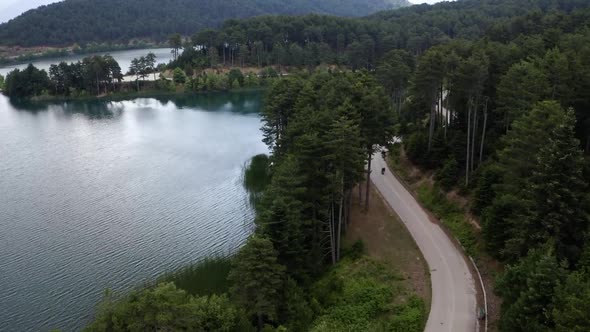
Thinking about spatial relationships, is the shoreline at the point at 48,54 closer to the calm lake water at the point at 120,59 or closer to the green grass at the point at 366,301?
the calm lake water at the point at 120,59

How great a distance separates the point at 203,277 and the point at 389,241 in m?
11.5

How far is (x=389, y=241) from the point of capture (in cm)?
2988

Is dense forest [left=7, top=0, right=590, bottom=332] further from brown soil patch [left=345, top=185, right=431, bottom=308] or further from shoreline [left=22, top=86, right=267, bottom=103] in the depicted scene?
shoreline [left=22, top=86, right=267, bottom=103]

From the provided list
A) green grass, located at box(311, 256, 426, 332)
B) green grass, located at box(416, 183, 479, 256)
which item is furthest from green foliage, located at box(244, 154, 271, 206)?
green grass, located at box(311, 256, 426, 332)

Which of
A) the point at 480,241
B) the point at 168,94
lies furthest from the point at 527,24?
the point at 168,94

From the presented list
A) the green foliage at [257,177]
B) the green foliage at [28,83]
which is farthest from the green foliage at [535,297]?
the green foliage at [28,83]

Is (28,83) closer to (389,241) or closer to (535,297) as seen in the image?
(389,241)

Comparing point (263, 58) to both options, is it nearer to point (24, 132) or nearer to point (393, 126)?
point (24, 132)

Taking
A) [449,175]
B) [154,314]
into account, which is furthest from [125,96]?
[154,314]

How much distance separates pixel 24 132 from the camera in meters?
69.4

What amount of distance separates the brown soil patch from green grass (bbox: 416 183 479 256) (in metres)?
2.73

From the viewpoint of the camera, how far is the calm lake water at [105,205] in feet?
95.9

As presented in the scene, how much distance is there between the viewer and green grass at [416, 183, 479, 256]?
92.9 feet

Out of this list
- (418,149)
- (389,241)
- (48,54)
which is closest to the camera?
(389,241)
